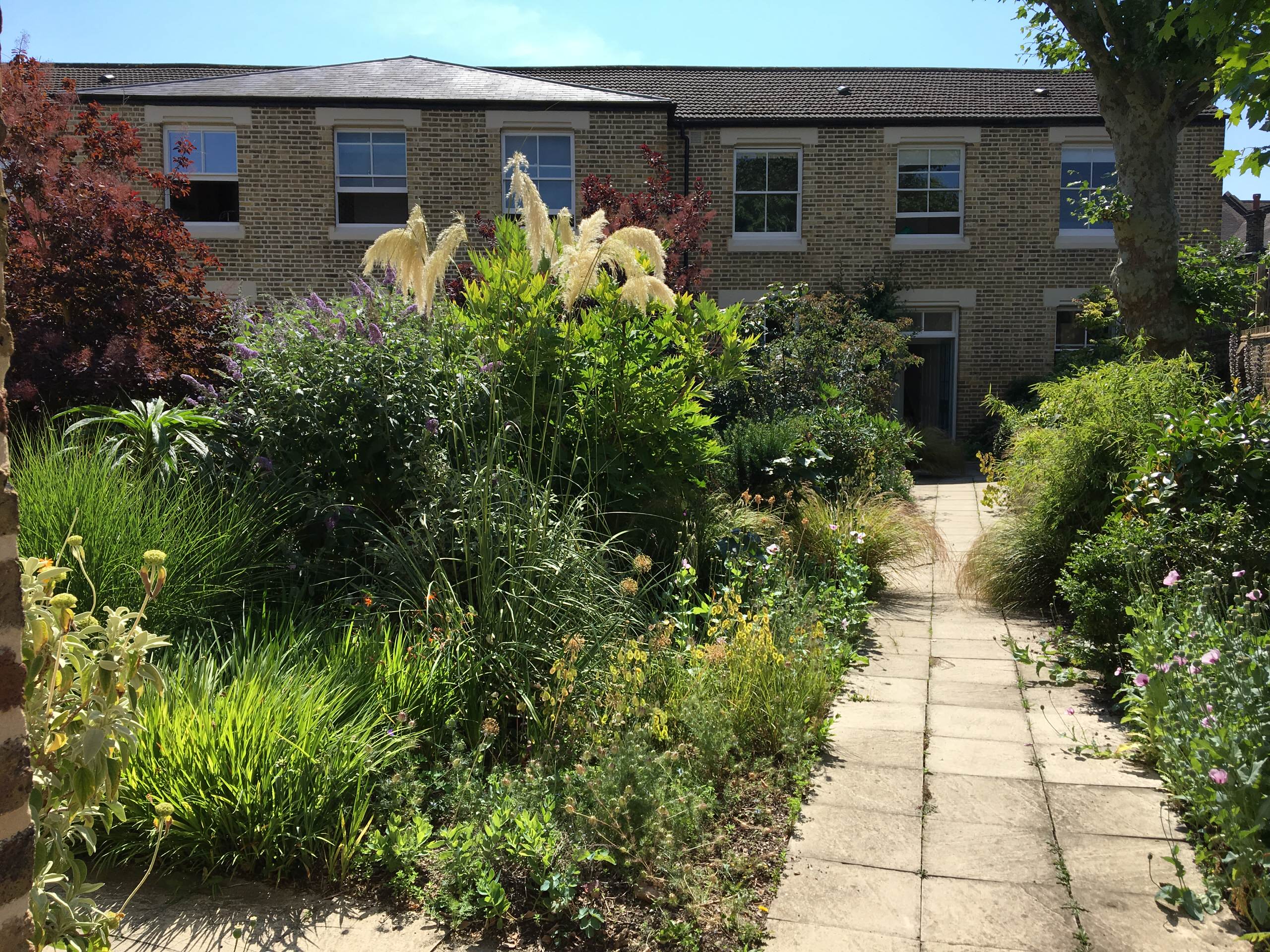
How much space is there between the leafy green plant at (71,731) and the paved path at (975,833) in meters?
1.89

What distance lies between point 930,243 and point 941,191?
41.5 inches

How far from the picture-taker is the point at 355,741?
10.9 ft

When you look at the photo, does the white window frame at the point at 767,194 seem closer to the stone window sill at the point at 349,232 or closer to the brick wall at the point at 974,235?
the brick wall at the point at 974,235

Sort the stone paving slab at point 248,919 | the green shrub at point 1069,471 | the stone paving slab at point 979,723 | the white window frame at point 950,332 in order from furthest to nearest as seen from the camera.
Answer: the white window frame at point 950,332
the green shrub at point 1069,471
the stone paving slab at point 979,723
the stone paving slab at point 248,919

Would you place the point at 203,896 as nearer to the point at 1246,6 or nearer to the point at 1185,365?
the point at 1246,6

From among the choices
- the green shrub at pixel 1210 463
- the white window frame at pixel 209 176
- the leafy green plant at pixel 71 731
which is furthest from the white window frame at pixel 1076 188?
the leafy green plant at pixel 71 731

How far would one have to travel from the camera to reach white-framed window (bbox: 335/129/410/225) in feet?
53.6

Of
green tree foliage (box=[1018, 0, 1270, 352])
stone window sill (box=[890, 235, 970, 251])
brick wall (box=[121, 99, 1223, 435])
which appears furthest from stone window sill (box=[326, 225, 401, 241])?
green tree foliage (box=[1018, 0, 1270, 352])

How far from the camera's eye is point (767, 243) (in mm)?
17453

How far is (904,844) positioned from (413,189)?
600 inches

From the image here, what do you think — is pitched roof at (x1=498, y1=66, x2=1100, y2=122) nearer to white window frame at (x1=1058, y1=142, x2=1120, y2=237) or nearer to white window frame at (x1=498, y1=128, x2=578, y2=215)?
white window frame at (x1=1058, y1=142, x2=1120, y2=237)

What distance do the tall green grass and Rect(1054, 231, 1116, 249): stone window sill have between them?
660 inches

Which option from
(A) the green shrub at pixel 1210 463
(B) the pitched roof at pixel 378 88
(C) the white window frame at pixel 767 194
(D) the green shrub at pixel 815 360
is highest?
(B) the pitched roof at pixel 378 88

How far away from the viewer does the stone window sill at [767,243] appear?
17.4m
